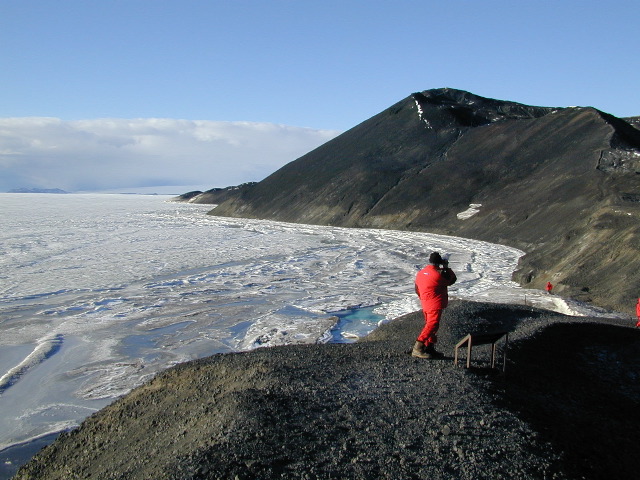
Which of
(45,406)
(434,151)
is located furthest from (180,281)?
(434,151)

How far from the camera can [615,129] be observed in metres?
45.3

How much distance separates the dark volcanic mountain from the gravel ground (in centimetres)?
913

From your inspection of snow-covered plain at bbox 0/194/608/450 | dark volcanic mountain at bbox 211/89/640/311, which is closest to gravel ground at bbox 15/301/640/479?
snow-covered plain at bbox 0/194/608/450

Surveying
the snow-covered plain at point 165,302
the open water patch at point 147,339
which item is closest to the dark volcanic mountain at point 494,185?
the snow-covered plain at point 165,302

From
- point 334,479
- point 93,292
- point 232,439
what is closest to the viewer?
point 334,479

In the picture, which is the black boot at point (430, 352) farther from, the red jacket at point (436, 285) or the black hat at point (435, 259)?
the black hat at point (435, 259)

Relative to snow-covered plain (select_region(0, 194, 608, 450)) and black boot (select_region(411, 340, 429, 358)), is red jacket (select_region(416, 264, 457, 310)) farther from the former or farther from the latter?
snow-covered plain (select_region(0, 194, 608, 450))

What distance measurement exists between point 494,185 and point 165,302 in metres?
35.4

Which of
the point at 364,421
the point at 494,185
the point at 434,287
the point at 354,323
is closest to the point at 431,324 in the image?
the point at 434,287

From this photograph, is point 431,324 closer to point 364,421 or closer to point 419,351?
point 419,351

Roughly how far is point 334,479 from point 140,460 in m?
1.86

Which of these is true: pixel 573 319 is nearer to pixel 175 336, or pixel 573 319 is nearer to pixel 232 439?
pixel 175 336

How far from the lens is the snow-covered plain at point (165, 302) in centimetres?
1033

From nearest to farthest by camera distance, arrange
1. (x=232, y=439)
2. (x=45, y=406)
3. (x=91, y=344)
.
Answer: (x=232, y=439)
(x=45, y=406)
(x=91, y=344)
